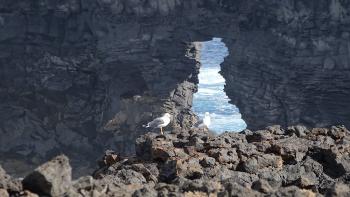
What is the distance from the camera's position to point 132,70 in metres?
67.1

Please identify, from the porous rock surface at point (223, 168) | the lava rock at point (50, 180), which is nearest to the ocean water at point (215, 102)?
the porous rock surface at point (223, 168)

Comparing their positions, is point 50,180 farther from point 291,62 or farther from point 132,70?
point 132,70

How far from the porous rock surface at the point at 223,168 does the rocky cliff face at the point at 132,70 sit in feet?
120

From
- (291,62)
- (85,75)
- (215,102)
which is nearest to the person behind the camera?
(291,62)

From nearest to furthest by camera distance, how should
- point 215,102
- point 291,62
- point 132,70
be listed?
point 291,62 → point 132,70 → point 215,102

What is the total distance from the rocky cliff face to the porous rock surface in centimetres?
3669

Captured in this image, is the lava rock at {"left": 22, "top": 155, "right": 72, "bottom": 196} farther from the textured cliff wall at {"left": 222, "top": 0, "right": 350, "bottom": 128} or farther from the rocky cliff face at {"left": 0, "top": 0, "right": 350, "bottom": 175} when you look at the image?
the rocky cliff face at {"left": 0, "top": 0, "right": 350, "bottom": 175}

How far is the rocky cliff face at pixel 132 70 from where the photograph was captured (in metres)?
61.3

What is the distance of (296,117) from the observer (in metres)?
61.9

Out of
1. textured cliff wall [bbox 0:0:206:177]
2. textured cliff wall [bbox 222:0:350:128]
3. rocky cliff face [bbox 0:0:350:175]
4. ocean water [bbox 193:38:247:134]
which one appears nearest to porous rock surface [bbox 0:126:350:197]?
textured cliff wall [bbox 222:0:350:128]

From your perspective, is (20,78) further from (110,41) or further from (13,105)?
(110,41)

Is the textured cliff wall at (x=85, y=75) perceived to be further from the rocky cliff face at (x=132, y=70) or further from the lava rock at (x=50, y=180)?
the lava rock at (x=50, y=180)

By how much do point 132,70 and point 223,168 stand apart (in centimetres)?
4956

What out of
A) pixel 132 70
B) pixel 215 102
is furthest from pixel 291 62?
pixel 215 102
